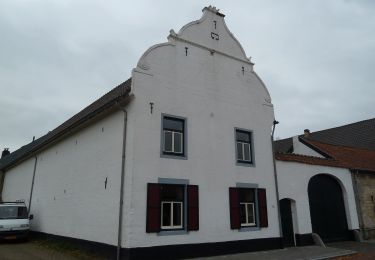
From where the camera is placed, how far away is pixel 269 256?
11938 millimetres

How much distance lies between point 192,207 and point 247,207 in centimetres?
304

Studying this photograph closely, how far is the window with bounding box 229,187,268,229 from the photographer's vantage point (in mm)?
12664

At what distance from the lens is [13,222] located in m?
15.8

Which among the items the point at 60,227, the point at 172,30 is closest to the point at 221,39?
the point at 172,30

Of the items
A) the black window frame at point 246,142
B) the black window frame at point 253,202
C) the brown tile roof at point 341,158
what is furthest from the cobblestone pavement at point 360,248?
the black window frame at point 246,142

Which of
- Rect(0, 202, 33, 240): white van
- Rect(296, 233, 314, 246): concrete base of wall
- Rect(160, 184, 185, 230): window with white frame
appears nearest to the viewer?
Rect(160, 184, 185, 230): window with white frame

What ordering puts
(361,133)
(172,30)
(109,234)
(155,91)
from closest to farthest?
(109,234) < (155,91) < (172,30) < (361,133)

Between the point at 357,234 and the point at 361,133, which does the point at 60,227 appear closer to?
the point at 357,234

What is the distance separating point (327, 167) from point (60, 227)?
13.6 m

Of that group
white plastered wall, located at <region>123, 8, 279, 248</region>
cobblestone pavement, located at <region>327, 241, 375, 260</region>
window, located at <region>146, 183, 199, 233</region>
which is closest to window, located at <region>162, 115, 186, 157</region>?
white plastered wall, located at <region>123, 8, 279, 248</region>

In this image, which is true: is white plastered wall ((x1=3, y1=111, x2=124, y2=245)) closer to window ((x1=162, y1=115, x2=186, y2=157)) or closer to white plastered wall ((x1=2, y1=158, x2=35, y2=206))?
window ((x1=162, y1=115, x2=186, y2=157))

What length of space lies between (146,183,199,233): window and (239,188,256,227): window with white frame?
2.49 m

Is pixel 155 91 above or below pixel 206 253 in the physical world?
above

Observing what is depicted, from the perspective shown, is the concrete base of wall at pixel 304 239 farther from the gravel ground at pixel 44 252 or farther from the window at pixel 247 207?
the gravel ground at pixel 44 252
